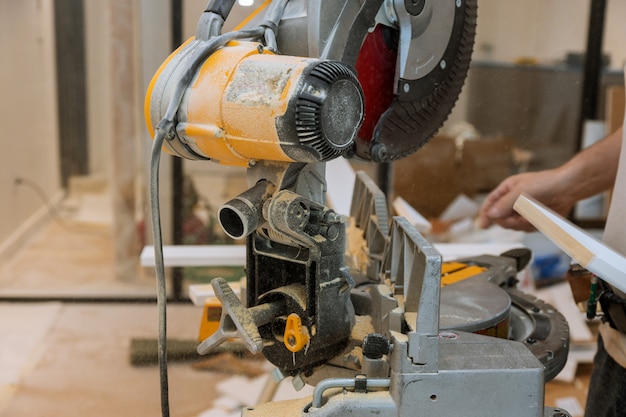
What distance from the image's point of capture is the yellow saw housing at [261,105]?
2.20 ft

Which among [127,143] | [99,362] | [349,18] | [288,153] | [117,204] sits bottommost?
[99,362]

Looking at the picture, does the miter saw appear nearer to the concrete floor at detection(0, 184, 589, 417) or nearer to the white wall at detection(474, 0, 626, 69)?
the concrete floor at detection(0, 184, 589, 417)

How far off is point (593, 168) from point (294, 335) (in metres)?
0.77

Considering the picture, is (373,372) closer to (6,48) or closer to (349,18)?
(349,18)

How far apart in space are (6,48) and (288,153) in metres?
3.05

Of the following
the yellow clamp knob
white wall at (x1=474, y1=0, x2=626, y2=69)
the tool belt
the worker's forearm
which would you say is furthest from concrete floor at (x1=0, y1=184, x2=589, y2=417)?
white wall at (x1=474, y1=0, x2=626, y2=69)

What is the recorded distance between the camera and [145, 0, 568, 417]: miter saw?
0.67 m

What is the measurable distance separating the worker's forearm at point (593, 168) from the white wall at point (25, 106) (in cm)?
283

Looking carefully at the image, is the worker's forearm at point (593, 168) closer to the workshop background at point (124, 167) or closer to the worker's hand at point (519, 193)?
the worker's hand at point (519, 193)

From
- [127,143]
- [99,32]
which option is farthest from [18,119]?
[127,143]

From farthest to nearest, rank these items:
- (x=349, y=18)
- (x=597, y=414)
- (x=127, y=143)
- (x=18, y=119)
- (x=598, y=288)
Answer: (x=18, y=119) → (x=127, y=143) → (x=597, y=414) → (x=598, y=288) → (x=349, y=18)

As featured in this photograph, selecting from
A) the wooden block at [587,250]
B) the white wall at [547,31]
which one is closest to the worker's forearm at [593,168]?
the wooden block at [587,250]

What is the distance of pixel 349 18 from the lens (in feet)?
2.63

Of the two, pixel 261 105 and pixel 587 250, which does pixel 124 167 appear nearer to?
pixel 261 105
